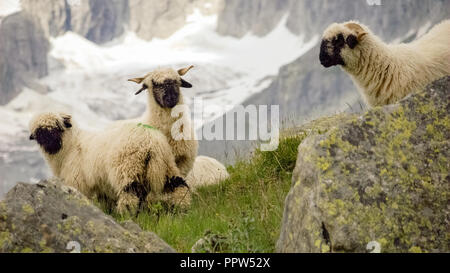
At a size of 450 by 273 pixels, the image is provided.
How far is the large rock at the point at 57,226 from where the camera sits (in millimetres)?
3801

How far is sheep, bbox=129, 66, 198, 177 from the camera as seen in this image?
8.34 metres

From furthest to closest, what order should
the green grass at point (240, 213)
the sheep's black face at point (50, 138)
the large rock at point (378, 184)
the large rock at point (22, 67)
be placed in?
1. the large rock at point (22, 67)
2. the sheep's black face at point (50, 138)
3. the green grass at point (240, 213)
4. the large rock at point (378, 184)

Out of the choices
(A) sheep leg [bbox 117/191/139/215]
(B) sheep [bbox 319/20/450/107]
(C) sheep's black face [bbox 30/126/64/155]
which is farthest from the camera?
(C) sheep's black face [bbox 30/126/64/155]

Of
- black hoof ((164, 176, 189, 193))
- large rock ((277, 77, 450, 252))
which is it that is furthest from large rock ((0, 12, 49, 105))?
large rock ((277, 77, 450, 252))

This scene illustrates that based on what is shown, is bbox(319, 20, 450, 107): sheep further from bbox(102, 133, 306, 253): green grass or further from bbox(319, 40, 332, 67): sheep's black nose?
bbox(102, 133, 306, 253): green grass

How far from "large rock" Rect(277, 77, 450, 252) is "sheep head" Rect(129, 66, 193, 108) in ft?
14.5

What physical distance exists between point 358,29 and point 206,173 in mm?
3803

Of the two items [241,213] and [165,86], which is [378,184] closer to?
[241,213]

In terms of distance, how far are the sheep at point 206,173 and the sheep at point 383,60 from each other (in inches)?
108

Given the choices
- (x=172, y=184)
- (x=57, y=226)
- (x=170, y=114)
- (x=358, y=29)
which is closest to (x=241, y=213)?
(x=57, y=226)

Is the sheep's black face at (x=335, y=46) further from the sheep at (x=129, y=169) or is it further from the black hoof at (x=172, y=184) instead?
the black hoof at (x=172, y=184)

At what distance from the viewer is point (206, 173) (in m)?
Answer: 10.1

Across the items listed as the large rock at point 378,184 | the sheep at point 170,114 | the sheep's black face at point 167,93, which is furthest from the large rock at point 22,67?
the large rock at point 378,184
